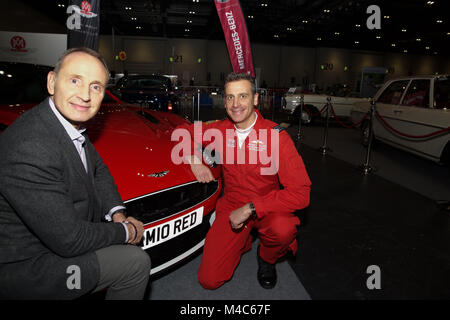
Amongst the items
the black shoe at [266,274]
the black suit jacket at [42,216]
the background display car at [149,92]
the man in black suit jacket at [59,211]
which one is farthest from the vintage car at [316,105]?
the black suit jacket at [42,216]

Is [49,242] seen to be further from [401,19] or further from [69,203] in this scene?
[401,19]

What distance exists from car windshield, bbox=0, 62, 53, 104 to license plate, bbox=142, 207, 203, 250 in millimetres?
1837

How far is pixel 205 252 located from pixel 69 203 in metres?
1.13

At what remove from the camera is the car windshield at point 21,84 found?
2518 millimetres

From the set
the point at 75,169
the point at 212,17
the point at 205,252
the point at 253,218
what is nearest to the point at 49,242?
the point at 75,169

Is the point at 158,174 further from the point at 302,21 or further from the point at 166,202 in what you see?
the point at 302,21

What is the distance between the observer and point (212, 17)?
19.3 metres

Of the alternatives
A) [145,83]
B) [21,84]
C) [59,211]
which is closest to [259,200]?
[59,211]

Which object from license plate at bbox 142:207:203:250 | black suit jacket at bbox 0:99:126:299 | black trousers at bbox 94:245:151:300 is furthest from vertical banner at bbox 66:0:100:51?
black trousers at bbox 94:245:151:300

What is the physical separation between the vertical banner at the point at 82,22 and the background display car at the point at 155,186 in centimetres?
315

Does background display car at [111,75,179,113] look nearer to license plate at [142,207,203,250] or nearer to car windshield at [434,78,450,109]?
license plate at [142,207,203,250]

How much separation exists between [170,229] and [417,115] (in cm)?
465

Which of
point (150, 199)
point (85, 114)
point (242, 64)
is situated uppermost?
point (242, 64)

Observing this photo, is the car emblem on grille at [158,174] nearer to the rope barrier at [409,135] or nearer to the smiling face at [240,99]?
the smiling face at [240,99]
